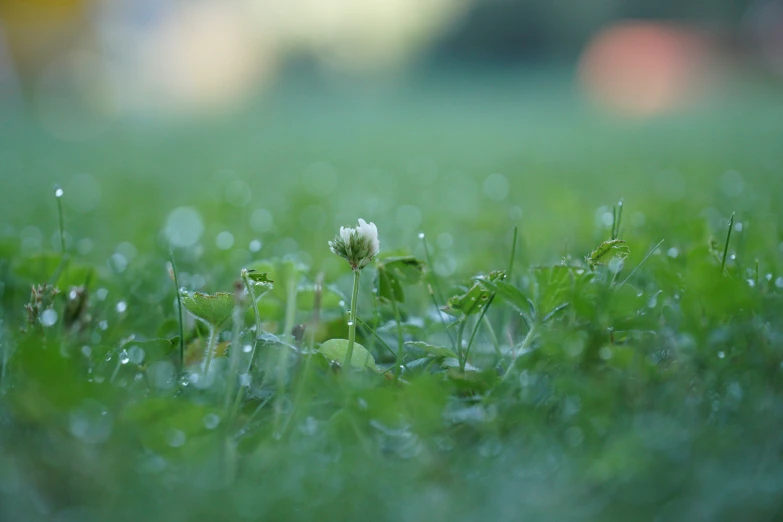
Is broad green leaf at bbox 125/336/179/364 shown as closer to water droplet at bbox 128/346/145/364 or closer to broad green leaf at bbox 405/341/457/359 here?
water droplet at bbox 128/346/145/364

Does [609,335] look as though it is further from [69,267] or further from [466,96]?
[466,96]

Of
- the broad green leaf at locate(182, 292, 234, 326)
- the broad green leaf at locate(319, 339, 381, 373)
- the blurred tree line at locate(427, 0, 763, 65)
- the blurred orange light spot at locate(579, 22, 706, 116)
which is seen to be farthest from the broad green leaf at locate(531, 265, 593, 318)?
the blurred tree line at locate(427, 0, 763, 65)

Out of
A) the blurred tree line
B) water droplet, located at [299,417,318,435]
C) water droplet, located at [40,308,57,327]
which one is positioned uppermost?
the blurred tree line

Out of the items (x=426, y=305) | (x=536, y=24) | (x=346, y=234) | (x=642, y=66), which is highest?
(x=536, y=24)

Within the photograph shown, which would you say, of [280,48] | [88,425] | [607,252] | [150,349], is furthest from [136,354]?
[280,48]

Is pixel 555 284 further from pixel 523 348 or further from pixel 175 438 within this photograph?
pixel 175 438

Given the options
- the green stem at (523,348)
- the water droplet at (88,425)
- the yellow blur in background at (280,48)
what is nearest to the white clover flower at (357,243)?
the green stem at (523,348)

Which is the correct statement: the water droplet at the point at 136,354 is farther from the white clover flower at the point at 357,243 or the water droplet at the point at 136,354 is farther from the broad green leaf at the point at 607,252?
the broad green leaf at the point at 607,252
